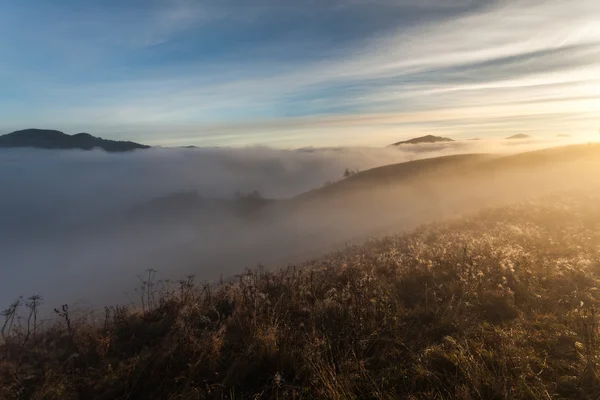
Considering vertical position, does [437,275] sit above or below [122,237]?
above

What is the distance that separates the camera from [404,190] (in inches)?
2490

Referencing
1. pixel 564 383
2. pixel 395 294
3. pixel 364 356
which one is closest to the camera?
pixel 564 383

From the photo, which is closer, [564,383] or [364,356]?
[564,383]

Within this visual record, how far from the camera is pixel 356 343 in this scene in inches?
173

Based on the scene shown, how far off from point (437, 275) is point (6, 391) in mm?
7473

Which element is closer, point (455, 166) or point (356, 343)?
point (356, 343)

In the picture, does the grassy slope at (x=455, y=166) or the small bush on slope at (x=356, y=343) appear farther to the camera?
the grassy slope at (x=455, y=166)

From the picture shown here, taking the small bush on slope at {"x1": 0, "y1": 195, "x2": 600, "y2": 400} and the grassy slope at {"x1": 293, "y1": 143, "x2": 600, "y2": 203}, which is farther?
the grassy slope at {"x1": 293, "y1": 143, "x2": 600, "y2": 203}

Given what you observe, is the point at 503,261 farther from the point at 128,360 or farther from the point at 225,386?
the point at 128,360

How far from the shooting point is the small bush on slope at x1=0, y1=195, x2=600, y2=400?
3.70 metres

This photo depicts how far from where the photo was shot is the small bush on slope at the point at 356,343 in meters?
3.70

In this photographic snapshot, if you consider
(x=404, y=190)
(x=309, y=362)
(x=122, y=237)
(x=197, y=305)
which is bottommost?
(x=122, y=237)

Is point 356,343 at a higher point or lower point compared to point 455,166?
higher

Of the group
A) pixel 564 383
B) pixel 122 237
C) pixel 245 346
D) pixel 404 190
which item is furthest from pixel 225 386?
pixel 122 237
